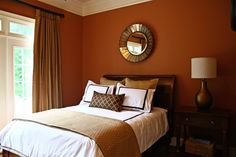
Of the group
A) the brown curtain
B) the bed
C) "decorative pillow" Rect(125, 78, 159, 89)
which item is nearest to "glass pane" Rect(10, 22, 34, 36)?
the brown curtain

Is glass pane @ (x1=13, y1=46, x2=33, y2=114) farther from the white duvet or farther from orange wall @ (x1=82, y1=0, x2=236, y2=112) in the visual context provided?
orange wall @ (x1=82, y1=0, x2=236, y2=112)

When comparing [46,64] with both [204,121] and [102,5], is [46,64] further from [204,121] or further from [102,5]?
[204,121]

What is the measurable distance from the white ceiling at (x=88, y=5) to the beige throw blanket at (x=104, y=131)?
8.02 feet

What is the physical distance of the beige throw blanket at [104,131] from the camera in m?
1.70

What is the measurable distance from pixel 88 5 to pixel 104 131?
3.25 metres

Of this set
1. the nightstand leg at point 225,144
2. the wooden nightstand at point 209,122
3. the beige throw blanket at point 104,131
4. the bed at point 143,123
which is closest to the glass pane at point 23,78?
the bed at point 143,123

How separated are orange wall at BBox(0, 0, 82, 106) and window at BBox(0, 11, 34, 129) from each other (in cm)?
69

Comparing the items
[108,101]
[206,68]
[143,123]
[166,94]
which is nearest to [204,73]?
[206,68]

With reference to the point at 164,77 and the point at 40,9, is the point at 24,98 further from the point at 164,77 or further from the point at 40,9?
the point at 164,77

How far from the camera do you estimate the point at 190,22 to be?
3.04 meters

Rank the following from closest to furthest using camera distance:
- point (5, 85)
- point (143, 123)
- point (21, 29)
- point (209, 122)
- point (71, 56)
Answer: point (143, 123), point (209, 122), point (5, 85), point (21, 29), point (71, 56)

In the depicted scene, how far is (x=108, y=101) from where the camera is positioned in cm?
282

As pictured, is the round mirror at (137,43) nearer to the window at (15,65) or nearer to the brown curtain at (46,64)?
the brown curtain at (46,64)

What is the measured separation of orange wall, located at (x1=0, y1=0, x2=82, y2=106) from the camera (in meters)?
3.95
